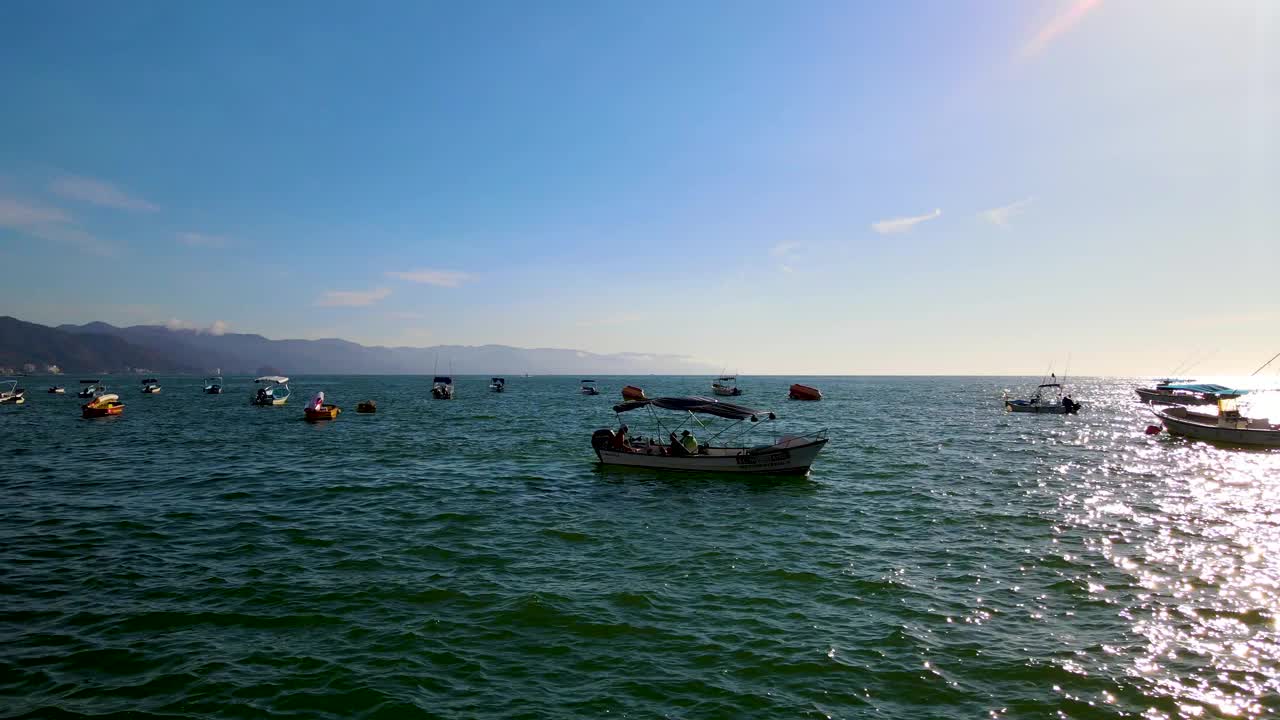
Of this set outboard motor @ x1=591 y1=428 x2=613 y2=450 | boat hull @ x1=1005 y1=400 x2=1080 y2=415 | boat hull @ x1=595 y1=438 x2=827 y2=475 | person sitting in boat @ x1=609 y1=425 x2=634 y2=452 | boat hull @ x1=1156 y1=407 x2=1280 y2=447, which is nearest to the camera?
boat hull @ x1=595 y1=438 x2=827 y2=475

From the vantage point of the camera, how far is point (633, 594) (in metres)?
13.3

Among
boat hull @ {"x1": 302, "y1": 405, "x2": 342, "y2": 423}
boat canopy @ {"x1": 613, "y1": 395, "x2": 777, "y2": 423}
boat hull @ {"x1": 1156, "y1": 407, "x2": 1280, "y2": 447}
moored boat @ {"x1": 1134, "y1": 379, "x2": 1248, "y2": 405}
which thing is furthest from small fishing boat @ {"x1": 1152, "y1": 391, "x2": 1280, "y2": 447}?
boat hull @ {"x1": 302, "y1": 405, "x2": 342, "y2": 423}

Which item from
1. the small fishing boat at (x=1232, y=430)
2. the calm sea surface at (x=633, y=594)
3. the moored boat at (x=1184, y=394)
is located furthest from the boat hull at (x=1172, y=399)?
the calm sea surface at (x=633, y=594)

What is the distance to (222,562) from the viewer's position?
15234mm

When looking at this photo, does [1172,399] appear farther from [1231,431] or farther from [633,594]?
[633,594]

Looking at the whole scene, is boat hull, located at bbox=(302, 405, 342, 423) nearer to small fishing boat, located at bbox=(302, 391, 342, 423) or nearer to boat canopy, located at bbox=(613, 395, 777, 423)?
small fishing boat, located at bbox=(302, 391, 342, 423)

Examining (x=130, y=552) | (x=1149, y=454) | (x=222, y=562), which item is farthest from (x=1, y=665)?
(x=1149, y=454)

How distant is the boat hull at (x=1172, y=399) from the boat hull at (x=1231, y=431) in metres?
36.4

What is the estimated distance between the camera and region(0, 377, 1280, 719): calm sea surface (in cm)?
923

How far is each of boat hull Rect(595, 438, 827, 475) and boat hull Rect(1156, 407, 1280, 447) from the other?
35.8m

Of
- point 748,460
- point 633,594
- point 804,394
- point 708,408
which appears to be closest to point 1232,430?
point 748,460

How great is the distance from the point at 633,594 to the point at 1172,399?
108m

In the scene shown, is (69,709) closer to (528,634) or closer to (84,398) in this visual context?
(528,634)

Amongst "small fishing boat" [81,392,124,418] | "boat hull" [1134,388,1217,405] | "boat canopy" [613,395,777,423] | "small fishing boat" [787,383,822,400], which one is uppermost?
"boat hull" [1134,388,1217,405]
